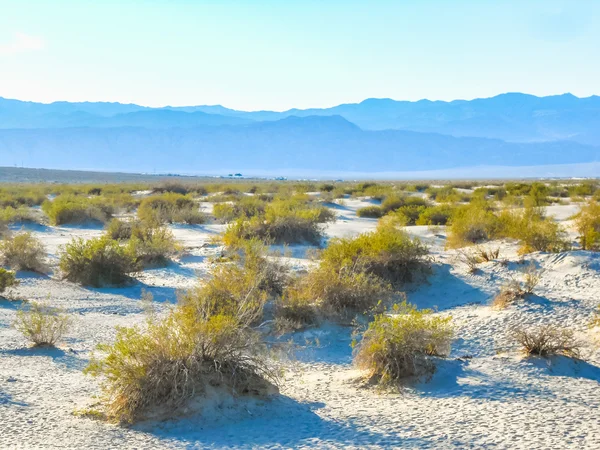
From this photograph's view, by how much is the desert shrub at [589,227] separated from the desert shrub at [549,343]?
687 cm

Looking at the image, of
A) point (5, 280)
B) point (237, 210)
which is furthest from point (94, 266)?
point (237, 210)

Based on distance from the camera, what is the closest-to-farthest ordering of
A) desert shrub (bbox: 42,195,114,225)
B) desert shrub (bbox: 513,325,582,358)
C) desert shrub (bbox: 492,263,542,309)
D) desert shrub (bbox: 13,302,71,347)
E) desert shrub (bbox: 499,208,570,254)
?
desert shrub (bbox: 513,325,582,358) → desert shrub (bbox: 13,302,71,347) → desert shrub (bbox: 492,263,542,309) → desert shrub (bbox: 499,208,570,254) → desert shrub (bbox: 42,195,114,225)

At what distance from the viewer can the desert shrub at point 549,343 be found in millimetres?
8648

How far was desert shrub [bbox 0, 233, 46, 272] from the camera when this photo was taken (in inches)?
599

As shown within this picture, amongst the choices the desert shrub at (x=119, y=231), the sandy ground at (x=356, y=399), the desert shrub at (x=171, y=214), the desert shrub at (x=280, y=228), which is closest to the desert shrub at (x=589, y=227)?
the sandy ground at (x=356, y=399)

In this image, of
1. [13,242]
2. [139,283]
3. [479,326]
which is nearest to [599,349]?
[479,326]

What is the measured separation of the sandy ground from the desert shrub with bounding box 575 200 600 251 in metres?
2.85

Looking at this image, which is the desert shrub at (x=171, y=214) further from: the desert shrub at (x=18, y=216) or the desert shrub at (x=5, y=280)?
the desert shrub at (x=5, y=280)

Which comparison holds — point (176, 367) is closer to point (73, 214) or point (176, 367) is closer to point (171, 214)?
point (171, 214)

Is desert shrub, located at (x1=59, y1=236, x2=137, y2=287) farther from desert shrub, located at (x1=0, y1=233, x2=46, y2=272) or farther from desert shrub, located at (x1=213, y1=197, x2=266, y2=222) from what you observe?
desert shrub, located at (x1=213, y1=197, x2=266, y2=222)

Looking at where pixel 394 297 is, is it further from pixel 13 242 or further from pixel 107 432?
pixel 13 242

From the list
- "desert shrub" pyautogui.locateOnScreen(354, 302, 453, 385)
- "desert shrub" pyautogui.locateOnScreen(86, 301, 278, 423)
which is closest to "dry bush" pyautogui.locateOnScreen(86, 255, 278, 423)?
"desert shrub" pyautogui.locateOnScreen(86, 301, 278, 423)

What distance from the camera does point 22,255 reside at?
50.0ft

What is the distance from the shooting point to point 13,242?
51.5ft
